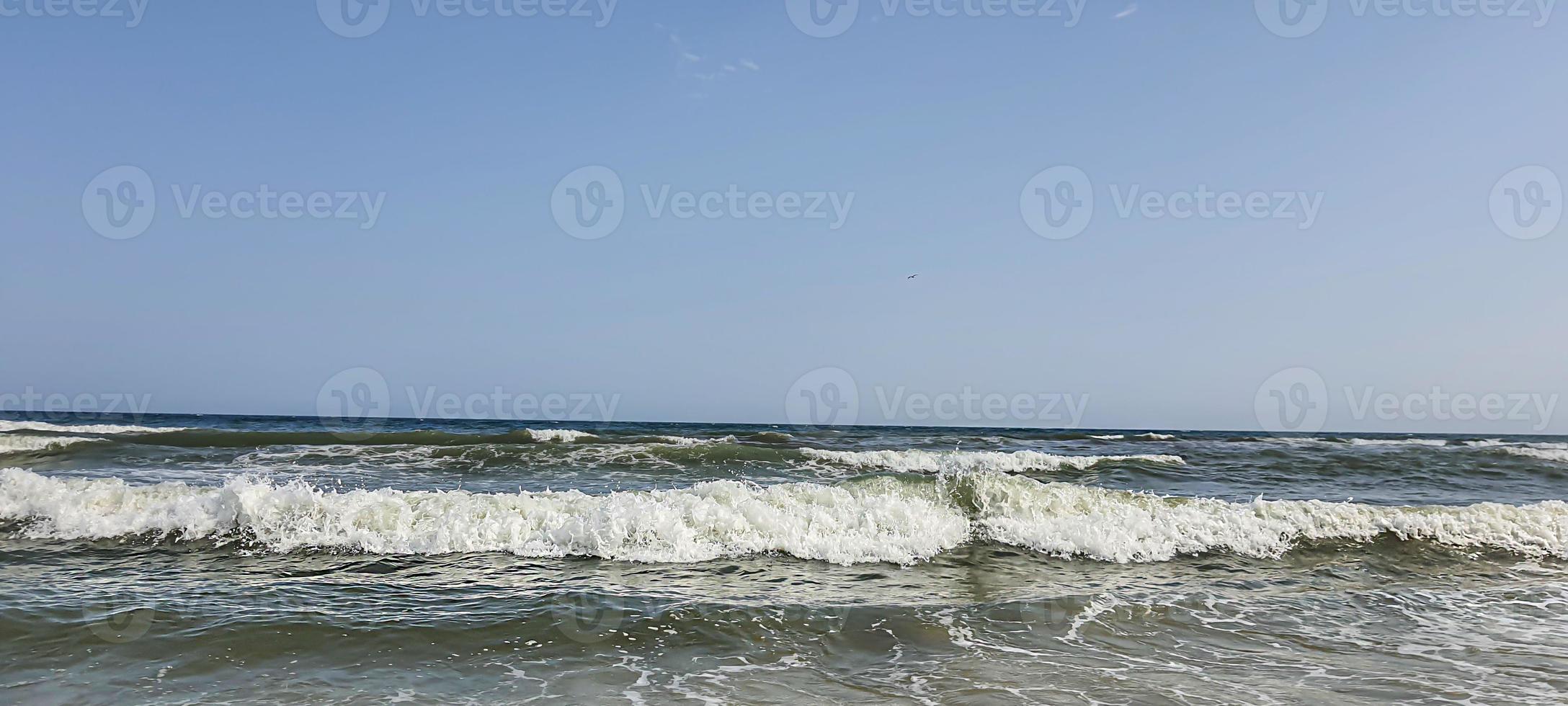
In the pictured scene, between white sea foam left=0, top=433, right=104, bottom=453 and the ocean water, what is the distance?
750cm

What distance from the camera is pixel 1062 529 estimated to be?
10.7 meters

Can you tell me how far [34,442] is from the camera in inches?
860

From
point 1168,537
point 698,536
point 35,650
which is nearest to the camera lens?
point 35,650

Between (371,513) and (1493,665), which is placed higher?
(371,513)

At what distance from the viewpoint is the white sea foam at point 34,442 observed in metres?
20.9

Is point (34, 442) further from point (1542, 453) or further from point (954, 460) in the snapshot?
point (1542, 453)

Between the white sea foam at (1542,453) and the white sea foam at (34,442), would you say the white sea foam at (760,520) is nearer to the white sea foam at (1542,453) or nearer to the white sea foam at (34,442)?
the white sea foam at (34,442)

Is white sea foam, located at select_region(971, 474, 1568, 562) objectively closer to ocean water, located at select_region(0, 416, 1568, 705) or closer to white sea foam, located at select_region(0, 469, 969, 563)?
ocean water, located at select_region(0, 416, 1568, 705)

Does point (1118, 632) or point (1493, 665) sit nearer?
point (1493, 665)

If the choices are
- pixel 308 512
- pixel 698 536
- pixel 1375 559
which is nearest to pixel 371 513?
pixel 308 512

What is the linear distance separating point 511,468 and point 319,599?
1101 centimetres

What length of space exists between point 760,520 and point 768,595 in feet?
8.41

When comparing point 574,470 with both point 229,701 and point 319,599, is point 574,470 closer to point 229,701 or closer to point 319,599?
point 319,599

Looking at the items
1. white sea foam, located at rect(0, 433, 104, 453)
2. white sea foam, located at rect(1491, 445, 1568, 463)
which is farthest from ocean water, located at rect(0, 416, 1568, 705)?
white sea foam, located at rect(1491, 445, 1568, 463)
